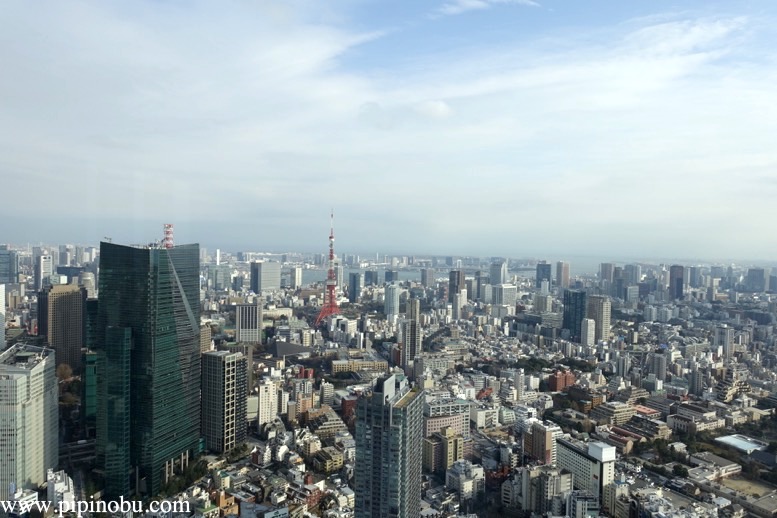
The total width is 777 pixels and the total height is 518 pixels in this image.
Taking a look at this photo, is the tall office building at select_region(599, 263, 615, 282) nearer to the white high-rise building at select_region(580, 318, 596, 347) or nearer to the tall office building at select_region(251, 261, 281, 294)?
the white high-rise building at select_region(580, 318, 596, 347)

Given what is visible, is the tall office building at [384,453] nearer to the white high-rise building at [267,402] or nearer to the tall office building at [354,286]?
the white high-rise building at [267,402]

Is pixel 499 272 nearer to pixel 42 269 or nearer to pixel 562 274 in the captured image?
pixel 562 274

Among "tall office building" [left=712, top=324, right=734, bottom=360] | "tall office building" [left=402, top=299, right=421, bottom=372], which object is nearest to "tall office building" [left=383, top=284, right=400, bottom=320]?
"tall office building" [left=402, top=299, right=421, bottom=372]

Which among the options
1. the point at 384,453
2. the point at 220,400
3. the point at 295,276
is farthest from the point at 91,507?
the point at 295,276

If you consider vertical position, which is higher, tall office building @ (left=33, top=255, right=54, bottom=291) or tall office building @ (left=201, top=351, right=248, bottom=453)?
tall office building @ (left=33, top=255, right=54, bottom=291)

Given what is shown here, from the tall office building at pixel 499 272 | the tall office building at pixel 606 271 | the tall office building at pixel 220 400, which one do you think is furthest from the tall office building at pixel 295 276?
the tall office building at pixel 220 400

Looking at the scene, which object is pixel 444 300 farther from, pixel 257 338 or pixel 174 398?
pixel 174 398
